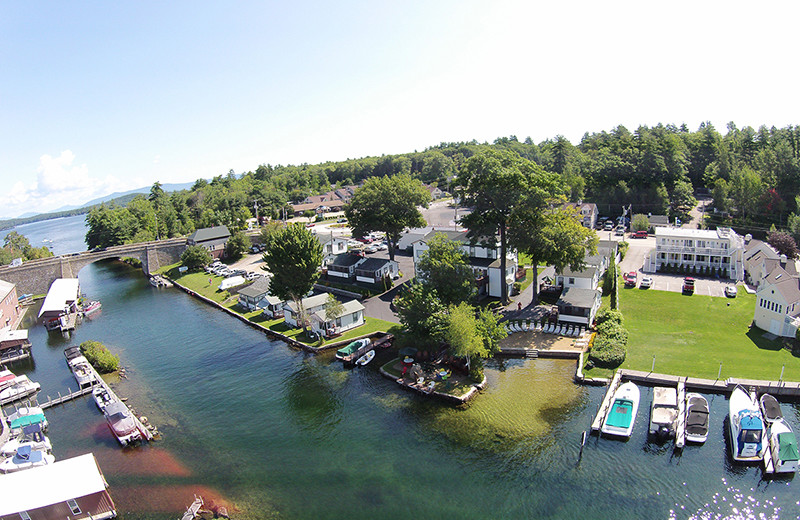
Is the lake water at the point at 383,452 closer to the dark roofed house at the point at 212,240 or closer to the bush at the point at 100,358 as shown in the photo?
the bush at the point at 100,358

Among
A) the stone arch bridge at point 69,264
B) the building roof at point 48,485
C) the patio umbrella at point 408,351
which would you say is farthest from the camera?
the stone arch bridge at point 69,264

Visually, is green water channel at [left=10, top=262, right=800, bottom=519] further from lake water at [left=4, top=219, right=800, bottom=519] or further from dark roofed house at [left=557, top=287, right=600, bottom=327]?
dark roofed house at [left=557, top=287, right=600, bottom=327]

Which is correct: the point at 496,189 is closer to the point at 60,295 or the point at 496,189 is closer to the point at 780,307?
the point at 780,307

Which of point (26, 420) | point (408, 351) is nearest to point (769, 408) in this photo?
point (408, 351)

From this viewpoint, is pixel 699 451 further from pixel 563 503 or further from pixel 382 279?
pixel 382 279

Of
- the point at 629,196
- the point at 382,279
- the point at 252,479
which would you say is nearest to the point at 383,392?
the point at 252,479

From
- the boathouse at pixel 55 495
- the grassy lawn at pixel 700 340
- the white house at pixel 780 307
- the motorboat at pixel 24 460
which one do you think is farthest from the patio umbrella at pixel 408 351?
the white house at pixel 780 307
